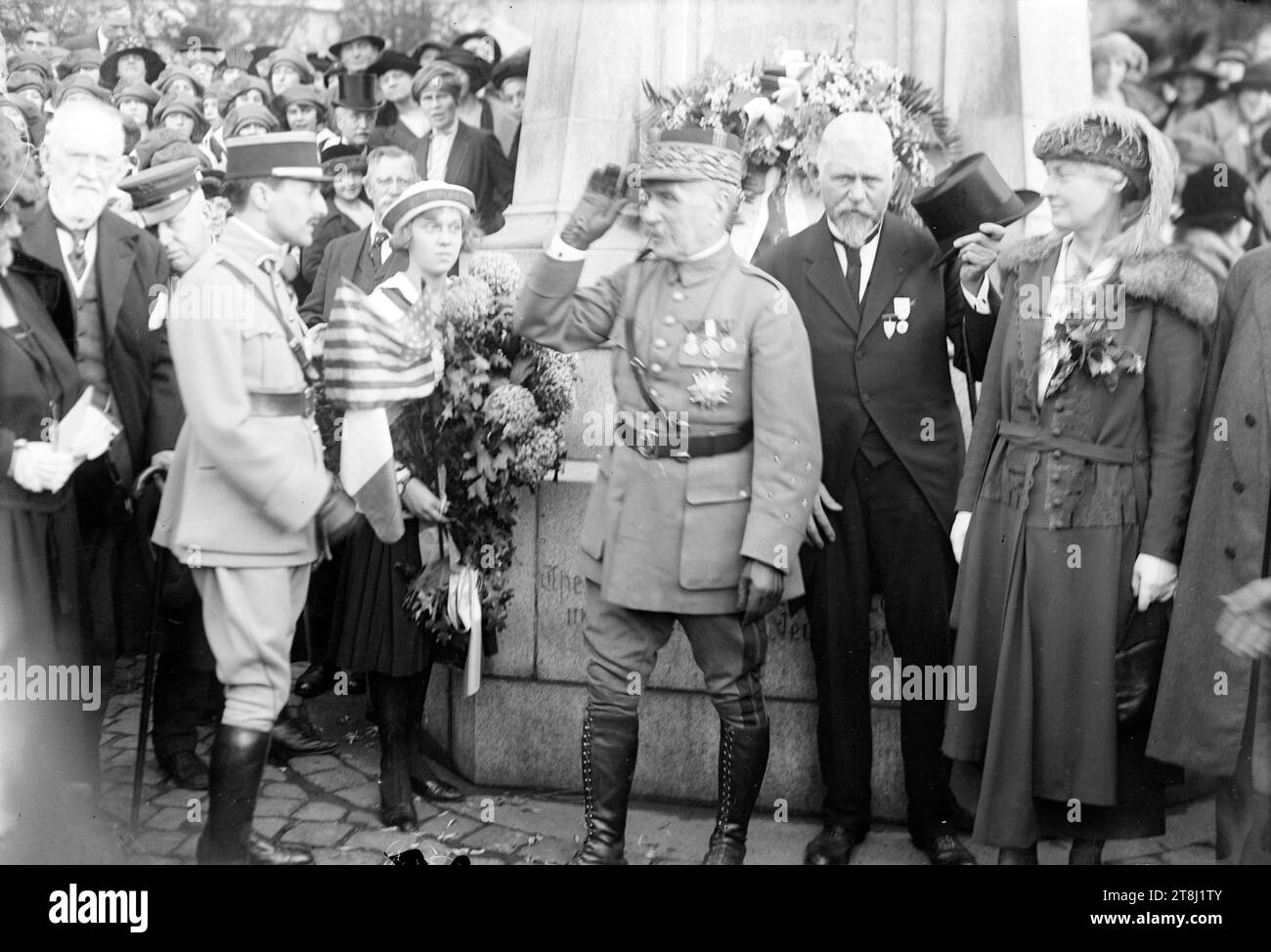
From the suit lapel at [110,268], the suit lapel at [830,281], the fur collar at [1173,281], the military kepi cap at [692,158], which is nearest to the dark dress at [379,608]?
the suit lapel at [110,268]

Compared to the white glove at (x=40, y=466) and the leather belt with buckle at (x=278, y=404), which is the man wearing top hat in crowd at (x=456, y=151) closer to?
the leather belt with buckle at (x=278, y=404)

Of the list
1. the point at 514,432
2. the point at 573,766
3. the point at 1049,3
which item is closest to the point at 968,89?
the point at 1049,3

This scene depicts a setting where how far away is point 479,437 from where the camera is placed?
16.5 feet

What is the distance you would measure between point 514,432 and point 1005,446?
160 cm

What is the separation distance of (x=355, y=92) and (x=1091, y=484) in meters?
2.90

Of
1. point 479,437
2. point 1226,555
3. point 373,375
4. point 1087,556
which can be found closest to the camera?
point 1226,555

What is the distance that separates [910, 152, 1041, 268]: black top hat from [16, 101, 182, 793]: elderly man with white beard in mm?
2556

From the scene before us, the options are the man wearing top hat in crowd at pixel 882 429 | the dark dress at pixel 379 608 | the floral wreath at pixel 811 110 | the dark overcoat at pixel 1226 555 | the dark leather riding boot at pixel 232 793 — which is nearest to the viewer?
the dark overcoat at pixel 1226 555

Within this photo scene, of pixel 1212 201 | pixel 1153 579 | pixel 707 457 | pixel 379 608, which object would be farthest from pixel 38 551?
pixel 1212 201

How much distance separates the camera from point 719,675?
4.73m

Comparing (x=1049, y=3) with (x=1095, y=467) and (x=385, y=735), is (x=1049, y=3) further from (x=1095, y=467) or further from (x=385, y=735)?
(x=385, y=735)

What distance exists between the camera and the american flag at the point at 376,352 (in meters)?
4.88

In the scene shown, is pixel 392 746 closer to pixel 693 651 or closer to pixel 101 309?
pixel 693 651

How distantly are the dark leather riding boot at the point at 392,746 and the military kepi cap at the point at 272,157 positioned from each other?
170cm
